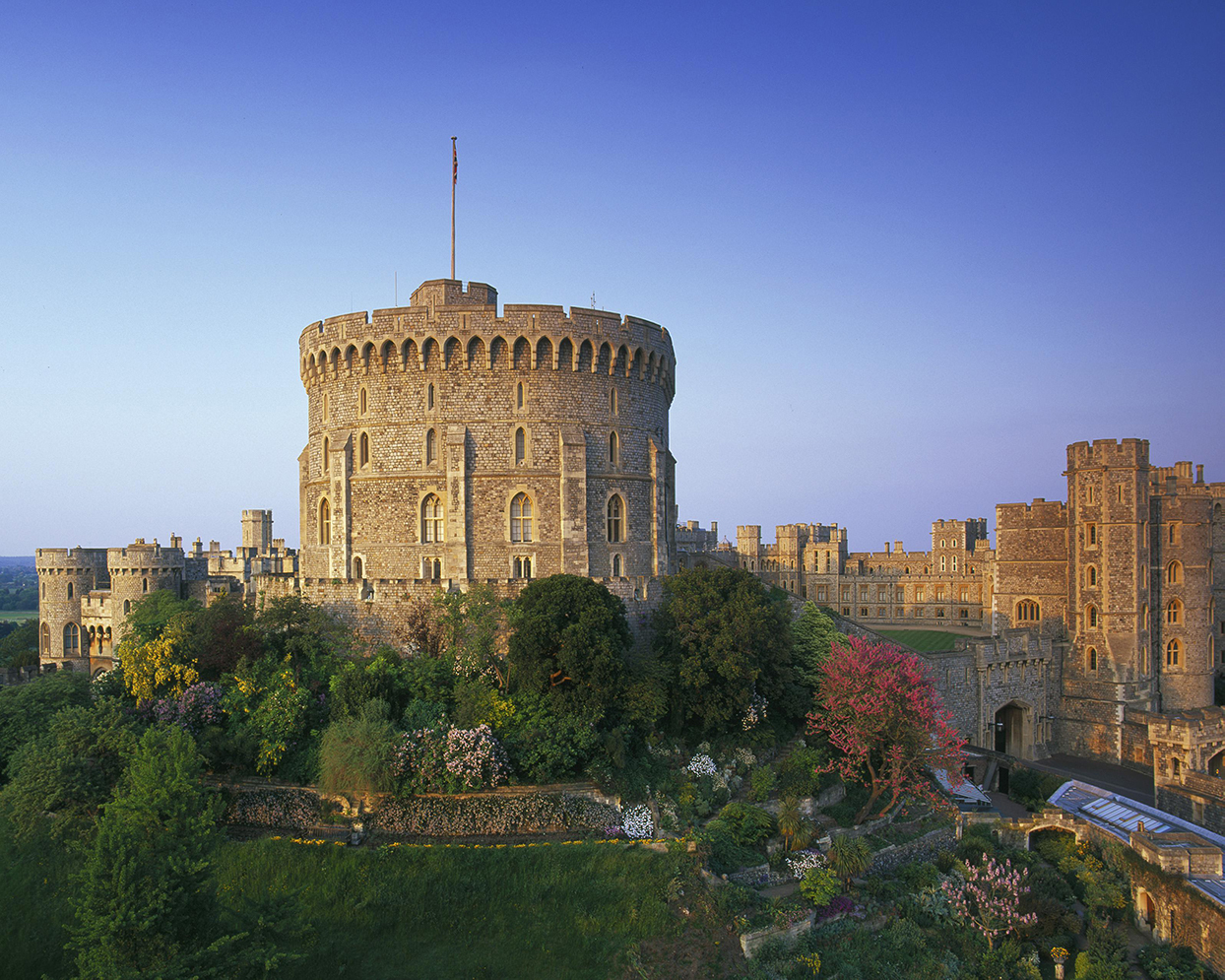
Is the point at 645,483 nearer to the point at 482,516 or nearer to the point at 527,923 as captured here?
the point at 482,516

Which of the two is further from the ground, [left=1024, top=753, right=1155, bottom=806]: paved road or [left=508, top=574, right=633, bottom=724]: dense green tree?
[left=508, top=574, right=633, bottom=724]: dense green tree

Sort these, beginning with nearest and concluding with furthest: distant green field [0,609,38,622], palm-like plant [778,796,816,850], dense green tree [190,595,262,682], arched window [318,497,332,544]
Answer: palm-like plant [778,796,816,850] → dense green tree [190,595,262,682] → arched window [318,497,332,544] → distant green field [0,609,38,622]

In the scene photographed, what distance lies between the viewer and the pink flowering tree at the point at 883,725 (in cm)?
2766

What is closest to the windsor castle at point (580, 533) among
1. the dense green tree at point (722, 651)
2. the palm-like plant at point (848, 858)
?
the dense green tree at point (722, 651)

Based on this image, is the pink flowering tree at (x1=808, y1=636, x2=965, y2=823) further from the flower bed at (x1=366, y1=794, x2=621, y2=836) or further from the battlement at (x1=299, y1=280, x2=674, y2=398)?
the battlement at (x1=299, y1=280, x2=674, y2=398)

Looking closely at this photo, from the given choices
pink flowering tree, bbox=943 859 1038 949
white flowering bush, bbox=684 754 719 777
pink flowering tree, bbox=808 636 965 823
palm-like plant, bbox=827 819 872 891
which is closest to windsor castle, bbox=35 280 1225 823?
white flowering bush, bbox=684 754 719 777

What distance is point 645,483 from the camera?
37750 millimetres

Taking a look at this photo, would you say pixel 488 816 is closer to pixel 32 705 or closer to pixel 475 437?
pixel 32 705

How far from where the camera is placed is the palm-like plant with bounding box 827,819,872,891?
23.8 metres

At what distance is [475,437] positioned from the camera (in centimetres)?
3472

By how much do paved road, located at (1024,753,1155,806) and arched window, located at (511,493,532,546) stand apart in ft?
90.5

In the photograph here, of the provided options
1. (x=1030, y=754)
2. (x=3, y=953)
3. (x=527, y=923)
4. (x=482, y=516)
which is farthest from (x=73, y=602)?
(x=1030, y=754)

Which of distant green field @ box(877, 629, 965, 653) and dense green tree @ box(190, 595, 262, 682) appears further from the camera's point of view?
distant green field @ box(877, 629, 965, 653)

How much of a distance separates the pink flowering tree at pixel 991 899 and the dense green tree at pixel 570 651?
465 inches
